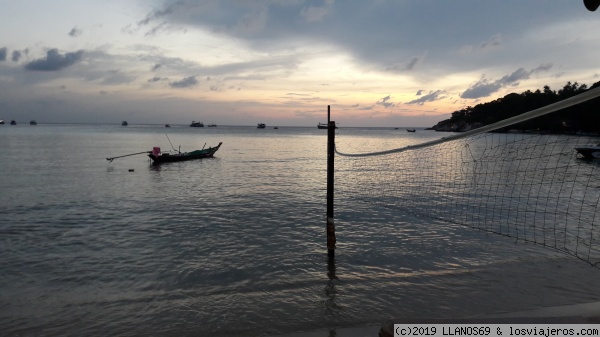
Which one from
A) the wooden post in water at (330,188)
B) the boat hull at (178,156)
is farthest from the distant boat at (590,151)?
the wooden post in water at (330,188)

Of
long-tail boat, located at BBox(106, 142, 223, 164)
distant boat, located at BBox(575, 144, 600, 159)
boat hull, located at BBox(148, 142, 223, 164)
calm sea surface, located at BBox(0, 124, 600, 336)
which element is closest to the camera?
calm sea surface, located at BBox(0, 124, 600, 336)

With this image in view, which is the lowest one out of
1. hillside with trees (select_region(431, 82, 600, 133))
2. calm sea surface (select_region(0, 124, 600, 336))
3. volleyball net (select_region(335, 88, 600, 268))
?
calm sea surface (select_region(0, 124, 600, 336))

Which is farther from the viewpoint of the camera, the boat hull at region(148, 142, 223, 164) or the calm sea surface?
the boat hull at region(148, 142, 223, 164)

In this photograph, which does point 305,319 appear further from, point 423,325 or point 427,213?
point 427,213

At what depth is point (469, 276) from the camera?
8.42m

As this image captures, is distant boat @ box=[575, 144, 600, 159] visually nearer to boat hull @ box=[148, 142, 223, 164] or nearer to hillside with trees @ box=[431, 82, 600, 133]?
hillside with trees @ box=[431, 82, 600, 133]

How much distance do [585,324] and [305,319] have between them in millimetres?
4354

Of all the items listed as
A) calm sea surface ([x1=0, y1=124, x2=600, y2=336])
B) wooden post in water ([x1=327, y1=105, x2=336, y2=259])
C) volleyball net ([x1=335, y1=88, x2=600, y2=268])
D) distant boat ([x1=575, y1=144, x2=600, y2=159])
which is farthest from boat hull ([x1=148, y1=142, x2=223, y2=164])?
distant boat ([x1=575, y1=144, x2=600, y2=159])

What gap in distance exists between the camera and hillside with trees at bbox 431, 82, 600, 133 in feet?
286

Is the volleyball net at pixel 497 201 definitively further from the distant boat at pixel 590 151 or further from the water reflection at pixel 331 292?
the distant boat at pixel 590 151

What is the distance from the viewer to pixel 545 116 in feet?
285

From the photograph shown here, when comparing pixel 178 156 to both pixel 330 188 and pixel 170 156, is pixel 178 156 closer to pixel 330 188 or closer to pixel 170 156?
pixel 170 156

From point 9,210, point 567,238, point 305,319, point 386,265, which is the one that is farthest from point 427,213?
point 9,210

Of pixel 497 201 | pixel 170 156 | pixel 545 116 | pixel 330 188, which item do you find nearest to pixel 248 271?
pixel 330 188
